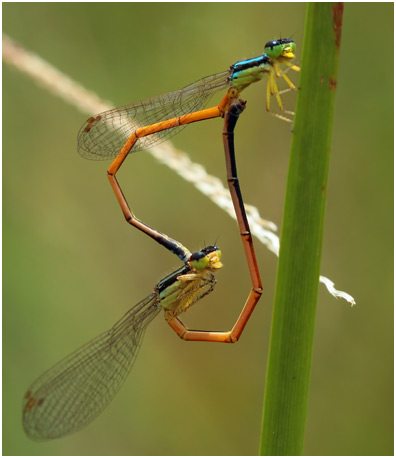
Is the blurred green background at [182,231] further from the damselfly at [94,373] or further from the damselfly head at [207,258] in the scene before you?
the damselfly head at [207,258]

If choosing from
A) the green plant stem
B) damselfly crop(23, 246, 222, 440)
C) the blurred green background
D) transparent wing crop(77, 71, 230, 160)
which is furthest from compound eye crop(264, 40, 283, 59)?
the blurred green background

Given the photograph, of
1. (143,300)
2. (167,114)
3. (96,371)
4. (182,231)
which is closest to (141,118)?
(167,114)

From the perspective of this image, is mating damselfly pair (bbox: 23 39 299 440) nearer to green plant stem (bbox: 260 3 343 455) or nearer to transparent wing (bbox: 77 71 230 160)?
transparent wing (bbox: 77 71 230 160)

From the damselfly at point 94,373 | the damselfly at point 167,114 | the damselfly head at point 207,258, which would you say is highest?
the damselfly at point 167,114

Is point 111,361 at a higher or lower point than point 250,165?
lower

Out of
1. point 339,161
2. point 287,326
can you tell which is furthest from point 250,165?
point 287,326

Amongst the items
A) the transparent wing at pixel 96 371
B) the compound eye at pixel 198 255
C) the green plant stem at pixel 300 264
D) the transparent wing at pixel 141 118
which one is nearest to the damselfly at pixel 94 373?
the transparent wing at pixel 96 371

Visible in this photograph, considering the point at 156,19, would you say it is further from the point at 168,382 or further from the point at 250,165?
the point at 168,382

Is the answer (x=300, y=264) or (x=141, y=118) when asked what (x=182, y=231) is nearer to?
(x=141, y=118)
